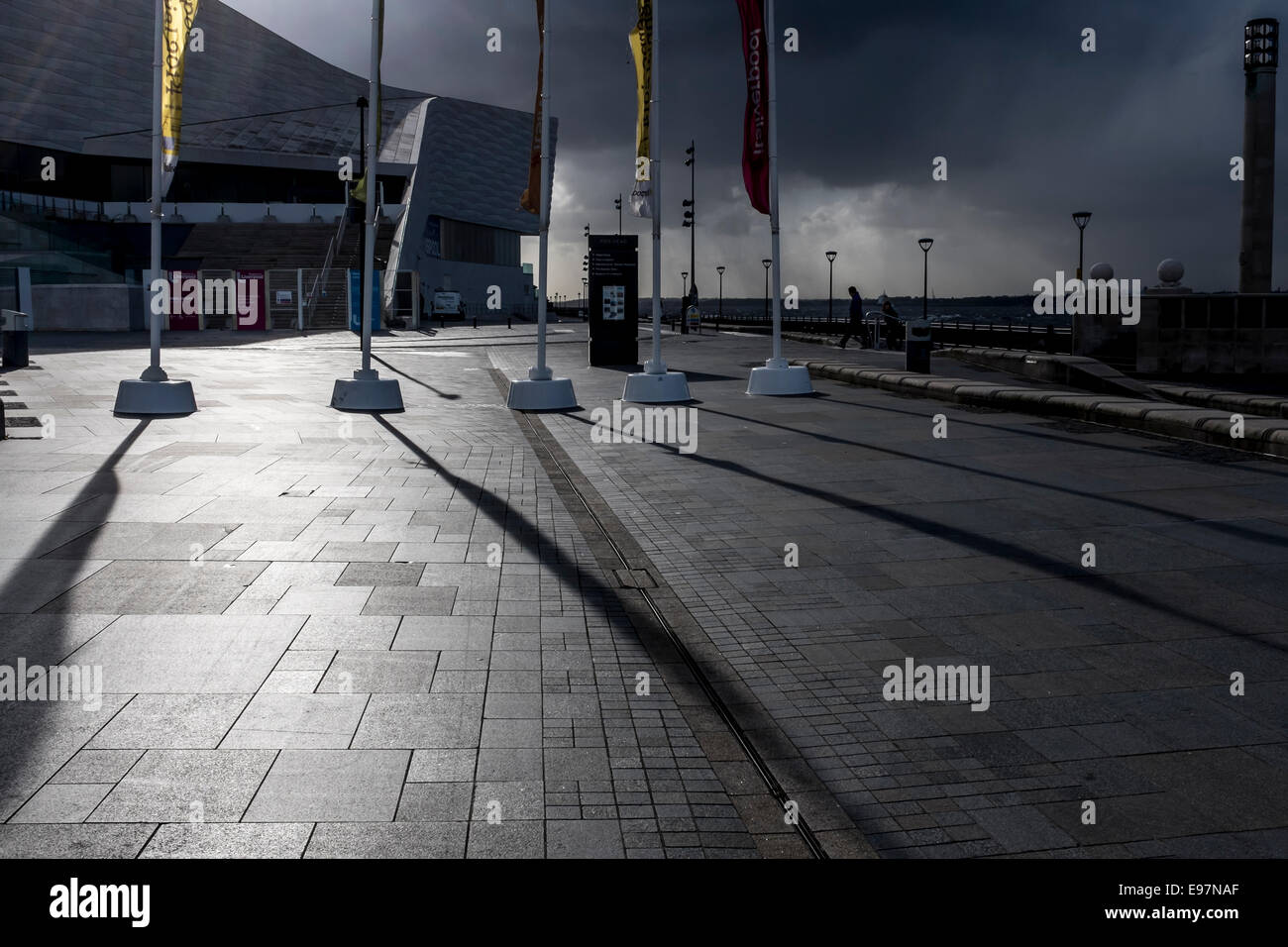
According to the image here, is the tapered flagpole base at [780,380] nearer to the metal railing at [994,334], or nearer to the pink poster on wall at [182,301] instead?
the metal railing at [994,334]

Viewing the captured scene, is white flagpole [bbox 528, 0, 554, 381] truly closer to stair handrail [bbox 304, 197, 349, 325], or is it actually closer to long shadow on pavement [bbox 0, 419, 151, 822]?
long shadow on pavement [bbox 0, 419, 151, 822]

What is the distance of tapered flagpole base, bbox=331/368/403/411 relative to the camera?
17.2 meters

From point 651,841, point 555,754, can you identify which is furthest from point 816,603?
point 651,841

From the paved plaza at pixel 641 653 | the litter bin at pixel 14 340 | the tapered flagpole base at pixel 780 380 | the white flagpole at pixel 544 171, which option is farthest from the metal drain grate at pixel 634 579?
the litter bin at pixel 14 340

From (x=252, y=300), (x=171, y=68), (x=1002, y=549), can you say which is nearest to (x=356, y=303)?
(x=252, y=300)

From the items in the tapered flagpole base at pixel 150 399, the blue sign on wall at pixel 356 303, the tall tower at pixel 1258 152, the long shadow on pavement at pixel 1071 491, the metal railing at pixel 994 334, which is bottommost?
the long shadow on pavement at pixel 1071 491

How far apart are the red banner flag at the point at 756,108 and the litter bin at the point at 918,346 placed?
530cm

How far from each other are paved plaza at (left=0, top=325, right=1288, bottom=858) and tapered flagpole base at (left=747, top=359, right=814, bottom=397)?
24.0 ft

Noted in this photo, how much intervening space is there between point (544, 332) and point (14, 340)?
42.5ft

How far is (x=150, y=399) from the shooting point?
1565 cm

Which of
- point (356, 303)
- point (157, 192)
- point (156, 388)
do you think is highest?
point (356, 303)

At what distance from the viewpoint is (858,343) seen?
36.8m

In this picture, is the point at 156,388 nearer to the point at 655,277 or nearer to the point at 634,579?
the point at 655,277

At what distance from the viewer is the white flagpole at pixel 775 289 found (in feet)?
60.8
